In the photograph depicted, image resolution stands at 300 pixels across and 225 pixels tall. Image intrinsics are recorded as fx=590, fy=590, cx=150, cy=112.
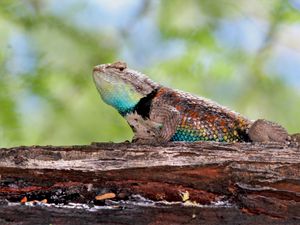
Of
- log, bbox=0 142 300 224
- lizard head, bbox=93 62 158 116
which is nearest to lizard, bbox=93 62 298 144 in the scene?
lizard head, bbox=93 62 158 116

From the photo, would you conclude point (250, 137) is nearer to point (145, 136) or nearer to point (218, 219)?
point (145, 136)

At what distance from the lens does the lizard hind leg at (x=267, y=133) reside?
298 centimetres

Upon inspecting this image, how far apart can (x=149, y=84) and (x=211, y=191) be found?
105 cm

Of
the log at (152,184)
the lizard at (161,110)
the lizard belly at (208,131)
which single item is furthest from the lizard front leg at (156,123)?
the log at (152,184)

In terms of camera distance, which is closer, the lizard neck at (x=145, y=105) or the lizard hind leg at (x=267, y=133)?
the lizard hind leg at (x=267, y=133)

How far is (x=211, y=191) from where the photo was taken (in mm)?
2502

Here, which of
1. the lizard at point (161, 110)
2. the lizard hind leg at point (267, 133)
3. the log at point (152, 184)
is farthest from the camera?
the lizard at point (161, 110)

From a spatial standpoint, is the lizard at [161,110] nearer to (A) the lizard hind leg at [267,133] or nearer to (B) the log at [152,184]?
(A) the lizard hind leg at [267,133]

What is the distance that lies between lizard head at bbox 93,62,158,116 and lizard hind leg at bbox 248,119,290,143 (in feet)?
2.16

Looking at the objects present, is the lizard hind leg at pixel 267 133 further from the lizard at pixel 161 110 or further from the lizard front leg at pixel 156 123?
the lizard front leg at pixel 156 123

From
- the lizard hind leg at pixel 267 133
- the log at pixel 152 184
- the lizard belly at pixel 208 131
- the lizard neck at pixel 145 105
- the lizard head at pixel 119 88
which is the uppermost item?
the lizard head at pixel 119 88

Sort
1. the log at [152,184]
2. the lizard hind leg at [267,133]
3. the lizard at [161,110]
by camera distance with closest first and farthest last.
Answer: the log at [152,184] < the lizard hind leg at [267,133] < the lizard at [161,110]

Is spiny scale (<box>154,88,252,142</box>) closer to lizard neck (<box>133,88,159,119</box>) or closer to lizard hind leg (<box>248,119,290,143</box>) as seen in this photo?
lizard neck (<box>133,88,159,119</box>)

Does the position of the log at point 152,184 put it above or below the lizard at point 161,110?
below
